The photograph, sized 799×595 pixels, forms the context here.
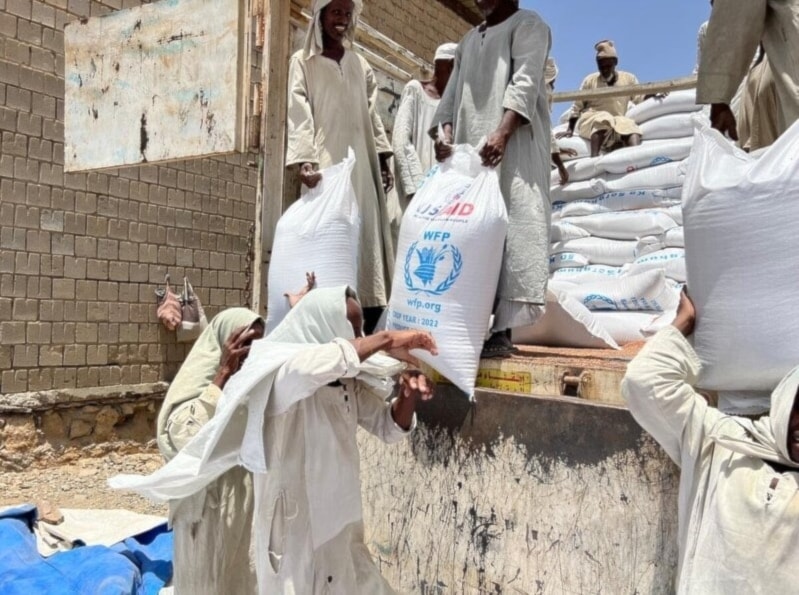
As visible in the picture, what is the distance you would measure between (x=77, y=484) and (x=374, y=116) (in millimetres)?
4143

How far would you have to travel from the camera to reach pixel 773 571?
1.49 metres

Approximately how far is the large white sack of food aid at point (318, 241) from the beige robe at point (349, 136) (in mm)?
269

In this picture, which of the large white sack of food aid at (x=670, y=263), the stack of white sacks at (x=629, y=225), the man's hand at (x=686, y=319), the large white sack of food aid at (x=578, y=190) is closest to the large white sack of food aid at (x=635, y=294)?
the stack of white sacks at (x=629, y=225)

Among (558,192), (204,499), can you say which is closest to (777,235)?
(204,499)

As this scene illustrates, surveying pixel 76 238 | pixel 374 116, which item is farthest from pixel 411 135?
pixel 76 238

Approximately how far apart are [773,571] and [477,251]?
1282 mm

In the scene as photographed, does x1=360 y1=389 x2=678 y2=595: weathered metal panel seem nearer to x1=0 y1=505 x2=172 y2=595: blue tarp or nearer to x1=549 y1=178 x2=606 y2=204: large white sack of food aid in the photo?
x1=0 y1=505 x2=172 y2=595: blue tarp

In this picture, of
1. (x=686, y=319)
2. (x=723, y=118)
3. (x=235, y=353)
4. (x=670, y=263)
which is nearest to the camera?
(x=686, y=319)

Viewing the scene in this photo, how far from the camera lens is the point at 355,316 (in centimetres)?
222

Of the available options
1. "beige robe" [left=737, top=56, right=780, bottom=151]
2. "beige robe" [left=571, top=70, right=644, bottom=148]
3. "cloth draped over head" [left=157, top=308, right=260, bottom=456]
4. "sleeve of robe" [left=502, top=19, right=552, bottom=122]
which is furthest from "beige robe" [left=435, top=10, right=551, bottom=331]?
"beige robe" [left=571, top=70, right=644, bottom=148]

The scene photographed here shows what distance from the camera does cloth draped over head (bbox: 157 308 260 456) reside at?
2484mm

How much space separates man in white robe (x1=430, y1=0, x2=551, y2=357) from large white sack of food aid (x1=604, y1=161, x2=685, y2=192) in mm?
2304

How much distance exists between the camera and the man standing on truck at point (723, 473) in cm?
148

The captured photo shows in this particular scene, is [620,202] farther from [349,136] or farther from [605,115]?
[349,136]
